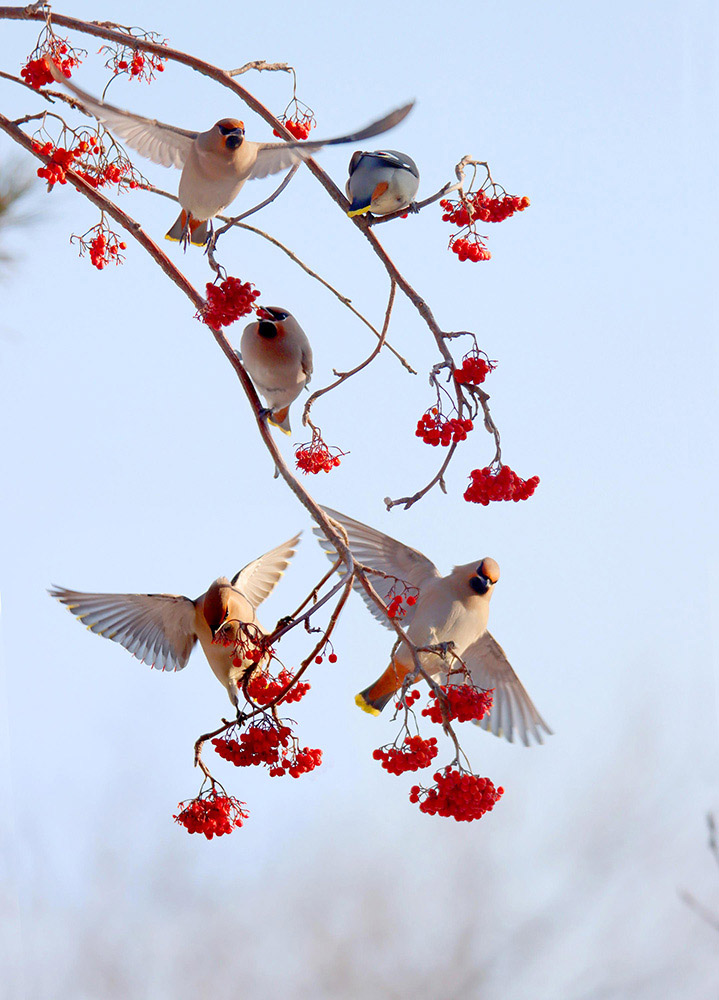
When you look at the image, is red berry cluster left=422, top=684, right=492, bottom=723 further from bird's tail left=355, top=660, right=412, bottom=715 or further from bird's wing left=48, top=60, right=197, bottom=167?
bird's wing left=48, top=60, right=197, bottom=167

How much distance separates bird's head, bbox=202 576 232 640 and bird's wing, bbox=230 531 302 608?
16 cm

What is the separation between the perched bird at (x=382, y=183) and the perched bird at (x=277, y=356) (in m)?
0.17

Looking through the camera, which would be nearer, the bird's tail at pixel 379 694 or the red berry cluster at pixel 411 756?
the red berry cluster at pixel 411 756

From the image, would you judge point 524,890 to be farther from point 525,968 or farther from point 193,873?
point 193,873

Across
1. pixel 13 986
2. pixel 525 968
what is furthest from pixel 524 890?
pixel 13 986

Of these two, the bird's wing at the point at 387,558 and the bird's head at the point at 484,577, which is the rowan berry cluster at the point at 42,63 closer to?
the bird's wing at the point at 387,558

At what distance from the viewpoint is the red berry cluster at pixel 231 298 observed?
83 centimetres

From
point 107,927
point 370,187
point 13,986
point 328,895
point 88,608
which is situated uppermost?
point 370,187

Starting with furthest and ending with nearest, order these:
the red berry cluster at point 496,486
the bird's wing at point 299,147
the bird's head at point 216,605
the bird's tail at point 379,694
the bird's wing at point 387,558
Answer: the bird's wing at point 387,558, the bird's tail at point 379,694, the bird's head at point 216,605, the red berry cluster at point 496,486, the bird's wing at point 299,147

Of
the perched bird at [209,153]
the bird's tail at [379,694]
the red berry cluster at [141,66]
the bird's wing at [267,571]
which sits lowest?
the bird's tail at [379,694]

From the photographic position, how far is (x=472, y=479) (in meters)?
0.87

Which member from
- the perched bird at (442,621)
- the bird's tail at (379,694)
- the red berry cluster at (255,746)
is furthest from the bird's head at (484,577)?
the red berry cluster at (255,746)

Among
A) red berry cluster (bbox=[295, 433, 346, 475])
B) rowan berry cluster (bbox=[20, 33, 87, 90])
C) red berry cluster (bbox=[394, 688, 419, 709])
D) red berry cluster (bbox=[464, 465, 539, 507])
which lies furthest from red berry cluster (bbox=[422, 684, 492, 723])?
rowan berry cluster (bbox=[20, 33, 87, 90])

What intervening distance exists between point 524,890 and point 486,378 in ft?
5.88
